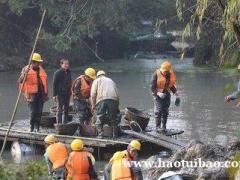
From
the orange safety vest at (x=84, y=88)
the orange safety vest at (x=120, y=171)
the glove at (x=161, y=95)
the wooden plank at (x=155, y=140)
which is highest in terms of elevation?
the orange safety vest at (x=84, y=88)

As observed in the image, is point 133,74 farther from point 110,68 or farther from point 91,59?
point 91,59

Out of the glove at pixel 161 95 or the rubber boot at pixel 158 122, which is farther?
the rubber boot at pixel 158 122

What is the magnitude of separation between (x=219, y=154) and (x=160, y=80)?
371 cm

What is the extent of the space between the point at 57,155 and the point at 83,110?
418cm

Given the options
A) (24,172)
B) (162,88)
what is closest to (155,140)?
(162,88)

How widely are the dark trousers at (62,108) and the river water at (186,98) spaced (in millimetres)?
2746

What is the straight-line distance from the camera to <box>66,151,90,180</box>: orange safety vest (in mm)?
10180

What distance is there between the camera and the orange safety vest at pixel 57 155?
35.7 feet

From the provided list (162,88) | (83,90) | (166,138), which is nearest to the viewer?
(166,138)

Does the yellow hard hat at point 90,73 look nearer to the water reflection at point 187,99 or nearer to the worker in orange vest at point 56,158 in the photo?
the water reflection at point 187,99

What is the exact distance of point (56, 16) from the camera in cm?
4203

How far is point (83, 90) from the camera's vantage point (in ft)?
49.0

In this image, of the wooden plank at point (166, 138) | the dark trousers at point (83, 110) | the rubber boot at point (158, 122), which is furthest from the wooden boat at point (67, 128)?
the rubber boot at point (158, 122)

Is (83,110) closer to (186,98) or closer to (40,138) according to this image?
(40,138)
